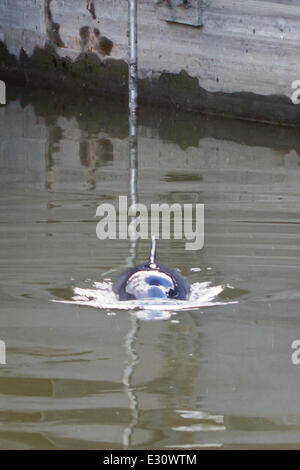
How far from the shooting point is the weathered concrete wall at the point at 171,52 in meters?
14.3

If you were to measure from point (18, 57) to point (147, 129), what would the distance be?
17.0 ft

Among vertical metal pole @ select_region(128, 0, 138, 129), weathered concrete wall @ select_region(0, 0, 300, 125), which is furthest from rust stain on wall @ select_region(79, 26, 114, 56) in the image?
vertical metal pole @ select_region(128, 0, 138, 129)

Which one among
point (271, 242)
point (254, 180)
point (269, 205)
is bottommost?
point (271, 242)

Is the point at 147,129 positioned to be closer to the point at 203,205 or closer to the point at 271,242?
the point at 203,205

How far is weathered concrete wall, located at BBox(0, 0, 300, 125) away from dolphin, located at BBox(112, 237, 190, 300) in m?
7.32

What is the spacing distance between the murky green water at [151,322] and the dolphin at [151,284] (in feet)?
0.54

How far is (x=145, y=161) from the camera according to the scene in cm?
1222

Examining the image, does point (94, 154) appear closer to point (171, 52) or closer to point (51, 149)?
point (51, 149)

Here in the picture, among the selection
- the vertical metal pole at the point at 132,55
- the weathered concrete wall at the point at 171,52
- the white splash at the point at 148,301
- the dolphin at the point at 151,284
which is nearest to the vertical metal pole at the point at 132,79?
the vertical metal pole at the point at 132,55

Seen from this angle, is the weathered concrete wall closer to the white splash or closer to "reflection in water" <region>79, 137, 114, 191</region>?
"reflection in water" <region>79, 137, 114, 191</region>

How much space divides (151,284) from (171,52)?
9.44 m

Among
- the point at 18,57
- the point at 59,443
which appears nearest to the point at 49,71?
the point at 18,57

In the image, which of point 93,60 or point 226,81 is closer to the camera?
point 226,81
